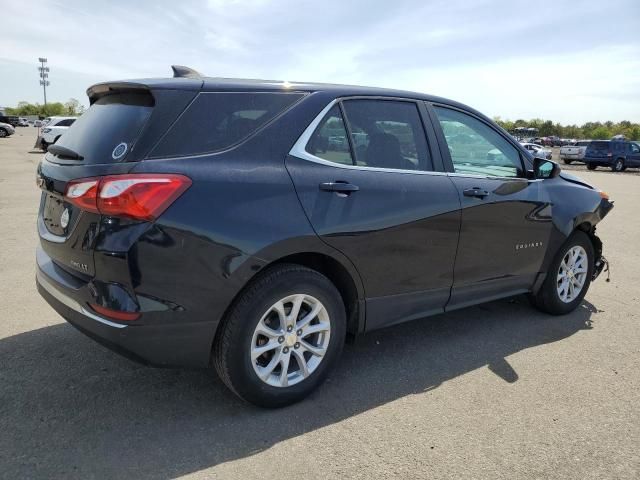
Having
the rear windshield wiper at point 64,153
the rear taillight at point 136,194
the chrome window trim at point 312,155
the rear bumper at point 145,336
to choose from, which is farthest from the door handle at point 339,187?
the rear windshield wiper at point 64,153

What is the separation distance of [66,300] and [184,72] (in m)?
1.52

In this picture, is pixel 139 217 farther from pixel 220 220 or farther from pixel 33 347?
pixel 33 347

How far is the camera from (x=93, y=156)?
2.67 meters

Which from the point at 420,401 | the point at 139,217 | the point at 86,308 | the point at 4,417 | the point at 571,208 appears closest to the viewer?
the point at 139,217

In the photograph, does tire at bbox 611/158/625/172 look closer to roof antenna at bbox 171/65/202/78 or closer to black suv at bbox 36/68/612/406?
black suv at bbox 36/68/612/406

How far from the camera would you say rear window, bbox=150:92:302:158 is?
2.61 meters

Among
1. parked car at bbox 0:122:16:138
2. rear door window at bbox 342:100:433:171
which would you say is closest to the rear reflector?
rear door window at bbox 342:100:433:171

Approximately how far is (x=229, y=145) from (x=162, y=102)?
0.39 m

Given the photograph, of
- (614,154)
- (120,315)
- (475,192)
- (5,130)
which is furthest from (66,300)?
(5,130)

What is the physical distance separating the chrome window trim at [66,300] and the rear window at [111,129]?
0.71m

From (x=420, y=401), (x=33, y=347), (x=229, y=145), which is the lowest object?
(x=33, y=347)

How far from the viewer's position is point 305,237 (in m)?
2.84

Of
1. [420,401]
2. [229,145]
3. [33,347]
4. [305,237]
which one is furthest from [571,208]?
[33,347]

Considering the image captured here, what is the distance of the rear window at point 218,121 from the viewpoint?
2.61m
